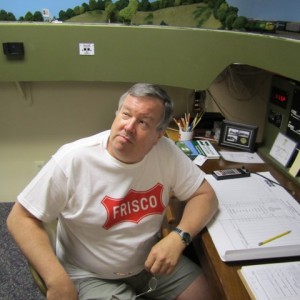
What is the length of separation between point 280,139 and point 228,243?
30.7 inches

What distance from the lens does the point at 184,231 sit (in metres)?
1.00

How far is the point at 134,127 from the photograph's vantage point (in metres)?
0.97

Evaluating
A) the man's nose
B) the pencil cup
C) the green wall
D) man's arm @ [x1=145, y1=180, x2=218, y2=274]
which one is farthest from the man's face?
the pencil cup

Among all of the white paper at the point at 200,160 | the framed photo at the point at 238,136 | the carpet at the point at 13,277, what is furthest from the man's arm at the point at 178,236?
the carpet at the point at 13,277

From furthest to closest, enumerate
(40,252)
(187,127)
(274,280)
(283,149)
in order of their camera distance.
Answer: (187,127)
(283,149)
(40,252)
(274,280)

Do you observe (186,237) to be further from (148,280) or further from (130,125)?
(130,125)

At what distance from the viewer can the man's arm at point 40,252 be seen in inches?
33.8

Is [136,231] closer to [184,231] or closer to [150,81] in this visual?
[184,231]

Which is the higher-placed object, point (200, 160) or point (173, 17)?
point (173, 17)

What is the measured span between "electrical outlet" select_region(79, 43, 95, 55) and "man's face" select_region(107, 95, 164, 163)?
2.15 feet

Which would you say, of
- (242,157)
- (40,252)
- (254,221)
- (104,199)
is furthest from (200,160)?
(40,252)

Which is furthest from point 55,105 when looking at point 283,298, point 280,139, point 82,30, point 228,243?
point 283,298

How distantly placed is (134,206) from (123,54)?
0.85 meters

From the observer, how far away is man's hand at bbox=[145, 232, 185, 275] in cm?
96
